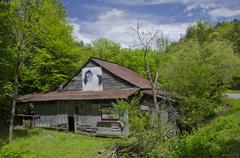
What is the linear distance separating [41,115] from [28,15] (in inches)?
450

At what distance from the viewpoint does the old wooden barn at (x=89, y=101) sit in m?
26.3

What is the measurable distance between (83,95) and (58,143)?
566 cm

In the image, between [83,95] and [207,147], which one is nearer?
[207,147]

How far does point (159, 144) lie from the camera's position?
16688 millimetres

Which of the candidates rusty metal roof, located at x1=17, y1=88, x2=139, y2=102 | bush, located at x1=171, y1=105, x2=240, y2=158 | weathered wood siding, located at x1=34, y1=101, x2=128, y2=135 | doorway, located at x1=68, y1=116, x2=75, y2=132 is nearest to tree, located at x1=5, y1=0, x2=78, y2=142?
rusty metal roof, located at x1=17, y1=88, x2=139, y2=102

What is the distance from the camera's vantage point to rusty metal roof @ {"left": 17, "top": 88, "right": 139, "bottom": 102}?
25728 mm

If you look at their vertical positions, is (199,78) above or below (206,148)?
above

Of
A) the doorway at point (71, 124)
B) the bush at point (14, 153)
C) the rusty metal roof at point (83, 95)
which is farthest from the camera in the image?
the doorway at point (71, 124)

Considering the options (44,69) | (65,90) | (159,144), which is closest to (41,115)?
(65,90)

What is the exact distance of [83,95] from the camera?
28.0 meters

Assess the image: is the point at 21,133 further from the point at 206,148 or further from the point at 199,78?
the point at 206,148

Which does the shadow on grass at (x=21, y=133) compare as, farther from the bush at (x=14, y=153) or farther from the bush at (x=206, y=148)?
the bush at (x=14, y=153)

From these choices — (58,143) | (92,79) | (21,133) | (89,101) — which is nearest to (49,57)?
(92,79)

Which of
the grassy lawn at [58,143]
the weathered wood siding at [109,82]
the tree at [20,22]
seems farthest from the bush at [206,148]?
the tree at [20,22]
